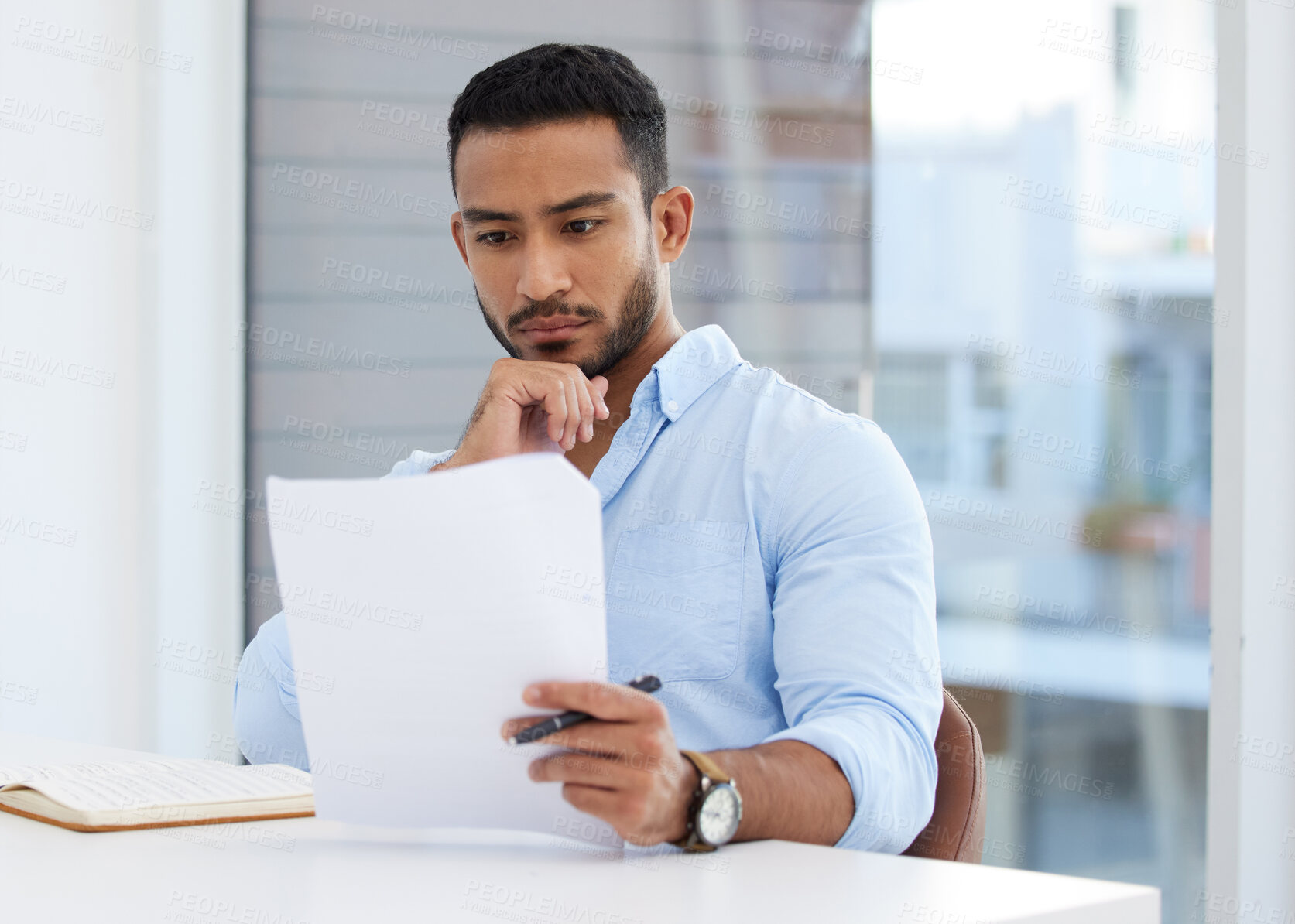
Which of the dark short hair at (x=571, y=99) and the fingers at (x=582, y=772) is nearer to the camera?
the fingers at (x=582, y=772)

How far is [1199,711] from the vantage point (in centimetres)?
239

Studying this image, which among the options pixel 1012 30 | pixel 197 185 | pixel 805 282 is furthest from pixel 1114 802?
pixel 197 185

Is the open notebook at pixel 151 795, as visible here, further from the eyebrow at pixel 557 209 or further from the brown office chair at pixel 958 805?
the eyebrow at pixel 557 209

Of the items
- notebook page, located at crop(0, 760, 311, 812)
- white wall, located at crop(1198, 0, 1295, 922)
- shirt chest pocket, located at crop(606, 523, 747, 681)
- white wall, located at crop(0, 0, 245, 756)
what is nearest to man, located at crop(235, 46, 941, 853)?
shirt chest pocket, located at crop(606, 523, 747, 681)

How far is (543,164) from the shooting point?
1519 mm

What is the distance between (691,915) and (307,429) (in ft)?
7.85

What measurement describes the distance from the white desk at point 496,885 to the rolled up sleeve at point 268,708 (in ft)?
1.79

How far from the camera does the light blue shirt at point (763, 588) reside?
116 centimetres

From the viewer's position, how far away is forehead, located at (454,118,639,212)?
1.51 m

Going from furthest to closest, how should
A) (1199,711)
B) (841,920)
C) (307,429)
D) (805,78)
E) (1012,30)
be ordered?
(307,429) → (805,78) → (1012,30) → (1199,711) → (841,920)

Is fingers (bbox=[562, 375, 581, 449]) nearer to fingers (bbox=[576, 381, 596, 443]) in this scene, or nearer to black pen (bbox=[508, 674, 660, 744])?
fingers (bbox=[576, 381, 596, 443])

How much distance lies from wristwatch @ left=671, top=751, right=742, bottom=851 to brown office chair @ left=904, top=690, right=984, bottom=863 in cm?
32

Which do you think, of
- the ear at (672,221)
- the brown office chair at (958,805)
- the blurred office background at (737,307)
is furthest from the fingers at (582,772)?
the blurred office background at (737,307)

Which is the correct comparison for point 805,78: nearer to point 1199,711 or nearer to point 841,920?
point 1199,711
